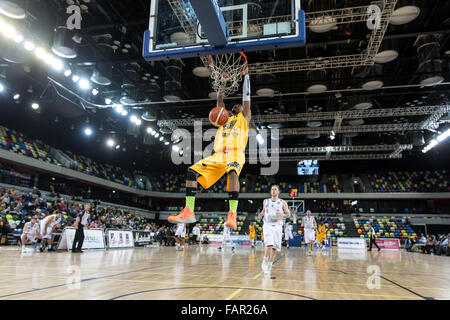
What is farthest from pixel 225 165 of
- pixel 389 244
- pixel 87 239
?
pixel 389 244

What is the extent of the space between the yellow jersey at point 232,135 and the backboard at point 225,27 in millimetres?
1223

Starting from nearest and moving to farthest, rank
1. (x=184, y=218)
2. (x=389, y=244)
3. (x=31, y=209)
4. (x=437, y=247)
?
1. (x=184, y=218)
2. (x=31, y=209)
3. (x=437, y=247)
4. (x=389, y=244)

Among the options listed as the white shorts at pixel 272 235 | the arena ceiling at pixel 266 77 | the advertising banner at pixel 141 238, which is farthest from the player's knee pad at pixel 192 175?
the advertising banner at pixel 141 238

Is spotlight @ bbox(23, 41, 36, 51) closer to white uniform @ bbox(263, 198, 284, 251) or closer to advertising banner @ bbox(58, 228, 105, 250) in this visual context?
advertising banner @ bbox(58, 228, 105, 250)

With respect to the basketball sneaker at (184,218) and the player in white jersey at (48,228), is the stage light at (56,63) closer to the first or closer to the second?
the player in white jersey at (48,228)

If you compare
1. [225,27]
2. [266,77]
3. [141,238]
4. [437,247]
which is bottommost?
[437,247]

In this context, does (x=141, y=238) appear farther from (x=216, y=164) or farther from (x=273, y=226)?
(x=216, y=164)

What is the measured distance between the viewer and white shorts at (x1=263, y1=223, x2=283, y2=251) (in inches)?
229

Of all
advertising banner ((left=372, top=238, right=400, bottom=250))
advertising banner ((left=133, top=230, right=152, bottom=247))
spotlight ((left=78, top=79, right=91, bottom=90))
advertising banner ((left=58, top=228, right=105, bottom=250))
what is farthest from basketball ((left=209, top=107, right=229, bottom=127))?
advertising banner ((left=372, top=238, right=400, bottom=250))

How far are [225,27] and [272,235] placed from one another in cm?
377

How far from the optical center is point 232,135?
4488 mm

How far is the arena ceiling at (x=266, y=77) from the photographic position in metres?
11.2

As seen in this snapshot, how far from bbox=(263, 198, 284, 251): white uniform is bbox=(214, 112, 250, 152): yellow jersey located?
6.36 ft

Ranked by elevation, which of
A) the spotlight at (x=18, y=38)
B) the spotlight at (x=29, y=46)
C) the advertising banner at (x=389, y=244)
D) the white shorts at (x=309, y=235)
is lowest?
the advertising banner at (x=389, y=244)
